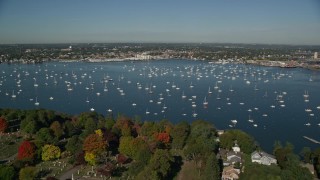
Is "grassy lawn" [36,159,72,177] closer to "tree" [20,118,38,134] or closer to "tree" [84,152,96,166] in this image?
"tree" [84,152,96,166]

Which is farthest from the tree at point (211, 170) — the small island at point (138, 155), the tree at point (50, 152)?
the tree at point (50, 152)

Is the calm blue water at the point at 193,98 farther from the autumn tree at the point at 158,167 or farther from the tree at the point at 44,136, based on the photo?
the tree at the point at 44,136

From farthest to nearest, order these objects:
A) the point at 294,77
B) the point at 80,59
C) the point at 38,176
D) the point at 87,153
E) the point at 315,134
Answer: the point at 80,59 → the point at 294,77 → the point at 315,134 → the point at 87,153 → the point at 38,176

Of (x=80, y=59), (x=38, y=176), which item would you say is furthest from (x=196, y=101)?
(x=80, y=59)

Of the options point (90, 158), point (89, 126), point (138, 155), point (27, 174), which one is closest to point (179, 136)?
point (138, 155)

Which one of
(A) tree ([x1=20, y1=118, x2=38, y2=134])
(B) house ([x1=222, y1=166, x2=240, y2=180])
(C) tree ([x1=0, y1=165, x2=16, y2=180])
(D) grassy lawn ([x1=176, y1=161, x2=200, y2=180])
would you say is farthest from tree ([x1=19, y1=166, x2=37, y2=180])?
(B) house ([x1=222, y1=166, x2=240, y2=180])

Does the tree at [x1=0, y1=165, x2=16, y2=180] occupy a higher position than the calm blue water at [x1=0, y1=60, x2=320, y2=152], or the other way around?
the tree at [x1=0, y1=165, x2=16, y2=180]

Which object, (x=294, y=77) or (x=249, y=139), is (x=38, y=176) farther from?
(x=294, y=77)
